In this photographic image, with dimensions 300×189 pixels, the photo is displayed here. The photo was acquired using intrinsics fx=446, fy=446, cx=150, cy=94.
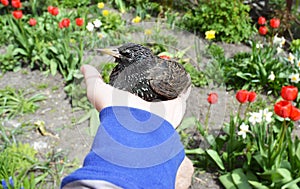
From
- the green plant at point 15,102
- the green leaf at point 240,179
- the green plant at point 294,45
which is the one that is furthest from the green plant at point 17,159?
the green plant at point 294,45

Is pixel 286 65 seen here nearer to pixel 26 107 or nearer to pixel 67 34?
pixel 67 34

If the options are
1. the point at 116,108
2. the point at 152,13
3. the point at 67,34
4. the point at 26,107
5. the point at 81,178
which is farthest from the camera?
the point at 152,13

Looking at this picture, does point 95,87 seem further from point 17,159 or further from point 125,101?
point 17,159

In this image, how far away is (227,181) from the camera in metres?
2.67

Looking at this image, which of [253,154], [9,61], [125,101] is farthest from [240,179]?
[9,61]

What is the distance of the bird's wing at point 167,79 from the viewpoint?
103 centimetres

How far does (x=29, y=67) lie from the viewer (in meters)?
3.71

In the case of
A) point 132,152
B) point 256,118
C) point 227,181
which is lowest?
point 227,181

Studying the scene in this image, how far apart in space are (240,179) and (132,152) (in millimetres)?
1851

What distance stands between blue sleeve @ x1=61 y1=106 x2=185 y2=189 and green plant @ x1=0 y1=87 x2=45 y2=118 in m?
2.41

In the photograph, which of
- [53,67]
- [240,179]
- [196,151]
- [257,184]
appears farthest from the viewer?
[53,67]

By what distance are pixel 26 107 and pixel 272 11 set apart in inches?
100

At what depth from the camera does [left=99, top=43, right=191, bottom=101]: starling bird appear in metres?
1.01

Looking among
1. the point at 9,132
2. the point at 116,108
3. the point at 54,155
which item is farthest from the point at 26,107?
the point at 116,108
